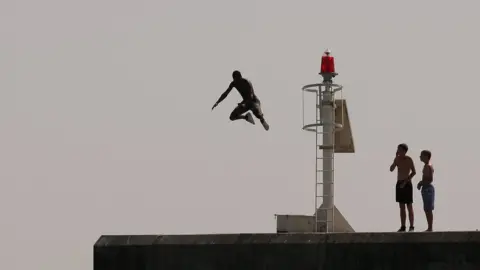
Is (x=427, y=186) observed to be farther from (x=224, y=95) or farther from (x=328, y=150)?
(x=224, y=95)

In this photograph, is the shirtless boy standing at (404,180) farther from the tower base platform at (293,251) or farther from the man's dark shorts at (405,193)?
the tower base platform at (293,251)

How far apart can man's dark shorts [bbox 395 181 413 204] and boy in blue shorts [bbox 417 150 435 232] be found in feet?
0.96

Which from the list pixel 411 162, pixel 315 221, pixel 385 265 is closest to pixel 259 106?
pixel 315 221

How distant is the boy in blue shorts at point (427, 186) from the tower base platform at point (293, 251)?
116 centimetres

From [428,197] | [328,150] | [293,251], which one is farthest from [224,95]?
[428,197]

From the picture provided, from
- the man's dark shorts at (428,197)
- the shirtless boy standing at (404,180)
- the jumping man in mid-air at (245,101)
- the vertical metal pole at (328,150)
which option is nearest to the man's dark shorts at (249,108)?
the jumping man in mid-air at (245,101)

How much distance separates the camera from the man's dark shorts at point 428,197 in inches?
781

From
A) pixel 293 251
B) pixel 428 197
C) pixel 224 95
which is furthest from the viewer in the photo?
pixel 224 95

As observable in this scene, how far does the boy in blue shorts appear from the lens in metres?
19.8

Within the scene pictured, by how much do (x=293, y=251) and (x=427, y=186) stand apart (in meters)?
2.20

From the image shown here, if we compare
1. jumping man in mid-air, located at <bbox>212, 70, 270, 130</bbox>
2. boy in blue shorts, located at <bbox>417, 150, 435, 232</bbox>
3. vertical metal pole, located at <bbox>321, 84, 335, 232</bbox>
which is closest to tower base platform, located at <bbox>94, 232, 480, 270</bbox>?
boy in blue shorts, located at <bbox>417, 150, 435, 232</bbox>

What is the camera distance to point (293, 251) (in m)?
19.4

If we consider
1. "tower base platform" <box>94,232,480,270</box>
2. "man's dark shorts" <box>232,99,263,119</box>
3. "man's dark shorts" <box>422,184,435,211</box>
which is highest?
"man's dark shorts" <box>232,99,263,119</box>

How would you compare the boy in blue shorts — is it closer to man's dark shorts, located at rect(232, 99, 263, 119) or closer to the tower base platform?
the tower base platform
